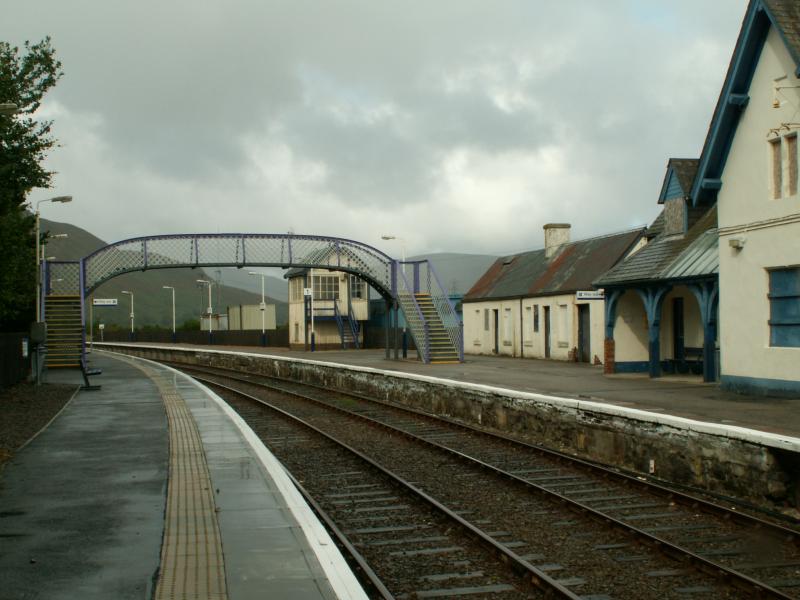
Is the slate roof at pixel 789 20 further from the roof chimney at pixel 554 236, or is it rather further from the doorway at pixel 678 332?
the roof chimney at pixel 554 236

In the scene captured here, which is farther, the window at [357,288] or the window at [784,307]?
the window at [357,288]

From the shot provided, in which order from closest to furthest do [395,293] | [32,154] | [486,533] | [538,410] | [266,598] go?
[266,598]
[486,533]
[538,410]
[32,154]
[395,293]

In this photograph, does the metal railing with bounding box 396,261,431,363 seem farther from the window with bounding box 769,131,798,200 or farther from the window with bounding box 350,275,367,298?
the window with bounding box 350,275,367,298

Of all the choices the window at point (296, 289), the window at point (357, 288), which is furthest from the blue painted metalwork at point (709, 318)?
the window at point (296, 289)

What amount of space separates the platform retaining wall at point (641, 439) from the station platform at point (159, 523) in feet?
16.9

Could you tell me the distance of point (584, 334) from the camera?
108 feet

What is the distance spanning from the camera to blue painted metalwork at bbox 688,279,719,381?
67.5ft

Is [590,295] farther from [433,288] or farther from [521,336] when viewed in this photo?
[521,336]

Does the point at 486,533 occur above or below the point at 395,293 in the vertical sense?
below

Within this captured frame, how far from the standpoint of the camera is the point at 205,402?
70.1 feet

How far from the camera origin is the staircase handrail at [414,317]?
3350cm

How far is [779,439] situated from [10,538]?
8.00 metres

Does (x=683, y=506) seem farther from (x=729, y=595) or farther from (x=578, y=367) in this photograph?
(x=578, y=367)

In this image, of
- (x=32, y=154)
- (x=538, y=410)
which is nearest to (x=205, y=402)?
(x=538, y=410)
